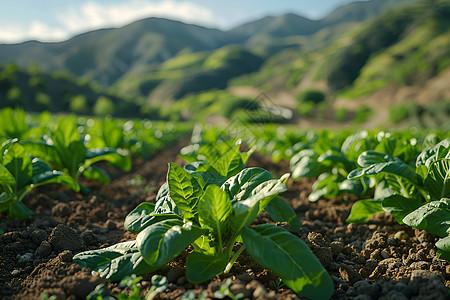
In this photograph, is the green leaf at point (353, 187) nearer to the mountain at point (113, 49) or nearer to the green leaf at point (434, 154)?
the green leaf at point (434, 154)

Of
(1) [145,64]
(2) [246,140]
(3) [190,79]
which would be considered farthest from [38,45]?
(2) [246,140]

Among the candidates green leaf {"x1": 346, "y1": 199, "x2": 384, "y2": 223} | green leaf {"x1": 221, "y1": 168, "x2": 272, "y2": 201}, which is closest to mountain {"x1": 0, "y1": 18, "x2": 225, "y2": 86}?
green leaf {"x1": 346, "y1": 199, "x2": 384, "y2": 223}

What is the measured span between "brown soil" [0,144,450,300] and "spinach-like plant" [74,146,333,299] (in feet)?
0.29

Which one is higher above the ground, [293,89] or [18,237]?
[18,237]

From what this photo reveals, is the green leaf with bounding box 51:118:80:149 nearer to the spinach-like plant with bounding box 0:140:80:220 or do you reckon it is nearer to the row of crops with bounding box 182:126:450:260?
the spinach-like plant with bounding box 0:140:80:220

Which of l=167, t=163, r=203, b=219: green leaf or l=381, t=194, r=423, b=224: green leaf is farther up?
l=167, t=163, r=203, b=219: green leaf

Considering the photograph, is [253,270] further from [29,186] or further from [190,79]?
[190,79]

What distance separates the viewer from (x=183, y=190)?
159cm

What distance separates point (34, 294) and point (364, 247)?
197 centimetres

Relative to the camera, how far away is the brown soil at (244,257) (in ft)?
4.58

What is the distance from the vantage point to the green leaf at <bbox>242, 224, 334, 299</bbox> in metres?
1.33

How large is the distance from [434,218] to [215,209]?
1.30m

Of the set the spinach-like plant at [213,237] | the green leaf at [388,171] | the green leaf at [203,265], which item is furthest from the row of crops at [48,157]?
the green leaf at [388,171]

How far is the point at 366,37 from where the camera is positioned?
7244 cm
